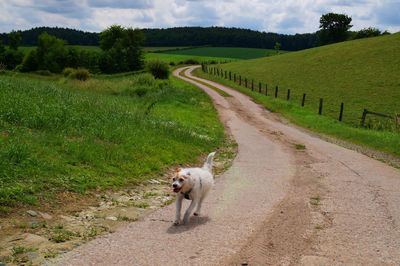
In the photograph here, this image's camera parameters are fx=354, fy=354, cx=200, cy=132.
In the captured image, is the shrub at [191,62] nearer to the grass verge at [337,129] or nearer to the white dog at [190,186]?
the grass verge at [337,129]

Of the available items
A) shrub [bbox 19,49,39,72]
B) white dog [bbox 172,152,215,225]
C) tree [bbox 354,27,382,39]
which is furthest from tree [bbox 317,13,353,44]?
white dog [bbox 172,152,215,225]

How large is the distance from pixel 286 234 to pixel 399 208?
416cm

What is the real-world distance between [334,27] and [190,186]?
5470 inches

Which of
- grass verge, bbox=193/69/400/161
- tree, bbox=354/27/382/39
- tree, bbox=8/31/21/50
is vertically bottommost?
grass verge, bbox=193/69/400/161

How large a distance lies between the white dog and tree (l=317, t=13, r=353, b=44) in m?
137

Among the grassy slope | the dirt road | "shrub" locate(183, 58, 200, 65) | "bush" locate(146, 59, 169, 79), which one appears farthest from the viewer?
"shrub" locate(183, 58, 200, 65)

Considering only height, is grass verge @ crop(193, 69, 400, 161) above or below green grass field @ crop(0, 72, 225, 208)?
below

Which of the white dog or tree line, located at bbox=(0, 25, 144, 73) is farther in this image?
tree line, located at bbox=(0, 25, 144, 73)

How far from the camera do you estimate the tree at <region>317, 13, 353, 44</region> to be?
424ft

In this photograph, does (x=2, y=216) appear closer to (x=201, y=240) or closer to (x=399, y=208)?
(x=201, y=240)

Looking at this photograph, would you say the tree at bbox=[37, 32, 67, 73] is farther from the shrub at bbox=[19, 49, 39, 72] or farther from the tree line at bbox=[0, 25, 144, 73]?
the shrub at bbox=[19, 49, 39, 72]

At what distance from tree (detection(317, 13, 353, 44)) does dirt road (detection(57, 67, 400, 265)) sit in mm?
128852

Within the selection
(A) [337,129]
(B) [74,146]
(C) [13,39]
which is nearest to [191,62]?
(C) [13,39]

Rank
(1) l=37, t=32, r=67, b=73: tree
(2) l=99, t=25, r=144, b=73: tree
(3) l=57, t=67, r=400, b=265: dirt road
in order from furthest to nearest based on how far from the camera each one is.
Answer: (1) l=37, t=32, r=67, b=73: tree → (2) l=99, t=25, r=144, b=73: tree → (3) l=57, t=67, r=400, b=265: dirt road
